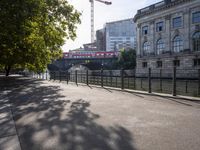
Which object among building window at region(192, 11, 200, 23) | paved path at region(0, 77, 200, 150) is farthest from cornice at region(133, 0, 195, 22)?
paved path at region(0, 77, 200, 150)

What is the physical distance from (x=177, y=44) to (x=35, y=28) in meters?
34.5

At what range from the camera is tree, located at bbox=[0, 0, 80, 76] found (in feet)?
50.5

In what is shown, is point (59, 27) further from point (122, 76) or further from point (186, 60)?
point (186, 60)

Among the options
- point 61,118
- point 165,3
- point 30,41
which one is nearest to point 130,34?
point 165,3

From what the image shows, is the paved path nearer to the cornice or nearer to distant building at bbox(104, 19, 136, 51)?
the cornice

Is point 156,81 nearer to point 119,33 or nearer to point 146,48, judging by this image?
point 146,48

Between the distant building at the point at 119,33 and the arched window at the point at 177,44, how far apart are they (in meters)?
127

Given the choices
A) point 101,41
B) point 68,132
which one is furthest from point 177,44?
point 101,41

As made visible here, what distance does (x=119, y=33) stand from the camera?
18400 centimetres

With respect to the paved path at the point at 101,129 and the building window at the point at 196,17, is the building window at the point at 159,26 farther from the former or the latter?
the paved path at the point at 101,129

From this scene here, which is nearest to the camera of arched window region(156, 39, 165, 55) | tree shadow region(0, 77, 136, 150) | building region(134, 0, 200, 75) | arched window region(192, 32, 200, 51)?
tree shadow region(0, 77, 136, 150)

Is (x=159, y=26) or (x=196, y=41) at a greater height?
(x=159, y=26)

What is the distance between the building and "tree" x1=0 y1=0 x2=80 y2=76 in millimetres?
24155

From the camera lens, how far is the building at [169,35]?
45719mm
